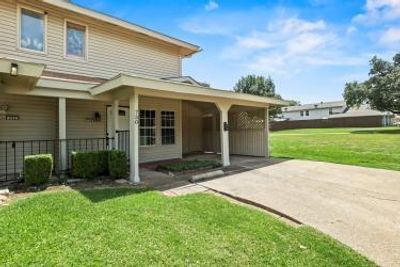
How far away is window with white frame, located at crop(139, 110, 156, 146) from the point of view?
11.0m

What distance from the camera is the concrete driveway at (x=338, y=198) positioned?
3.96 m

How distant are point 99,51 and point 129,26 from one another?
5.04ft

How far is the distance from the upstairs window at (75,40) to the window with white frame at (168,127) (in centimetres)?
Answer: 384

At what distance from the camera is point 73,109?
30.3 feet

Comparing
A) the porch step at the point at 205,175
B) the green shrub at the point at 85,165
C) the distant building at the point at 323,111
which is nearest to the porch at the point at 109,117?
the green shrub at the point at 85,165

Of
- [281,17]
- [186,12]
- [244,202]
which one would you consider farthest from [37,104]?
[281,17]

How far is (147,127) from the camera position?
11125 millimetres

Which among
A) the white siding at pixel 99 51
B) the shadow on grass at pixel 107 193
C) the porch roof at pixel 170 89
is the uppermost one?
the white siding at pixel 99 51

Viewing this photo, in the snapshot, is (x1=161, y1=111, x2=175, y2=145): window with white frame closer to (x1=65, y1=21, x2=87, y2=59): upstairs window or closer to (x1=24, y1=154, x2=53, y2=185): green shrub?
(x1=65, y1=21, x2=87, y2=59): upstairs window

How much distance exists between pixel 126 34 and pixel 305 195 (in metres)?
8.69

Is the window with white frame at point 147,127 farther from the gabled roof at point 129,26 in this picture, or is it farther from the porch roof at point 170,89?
the gabled roof at point 129,26

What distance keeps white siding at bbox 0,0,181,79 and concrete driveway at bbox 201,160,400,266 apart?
5956 mm

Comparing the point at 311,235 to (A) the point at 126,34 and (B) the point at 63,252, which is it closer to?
(B) the point at 63,252

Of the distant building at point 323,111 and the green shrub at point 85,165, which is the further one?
the distant building at point 323,111
